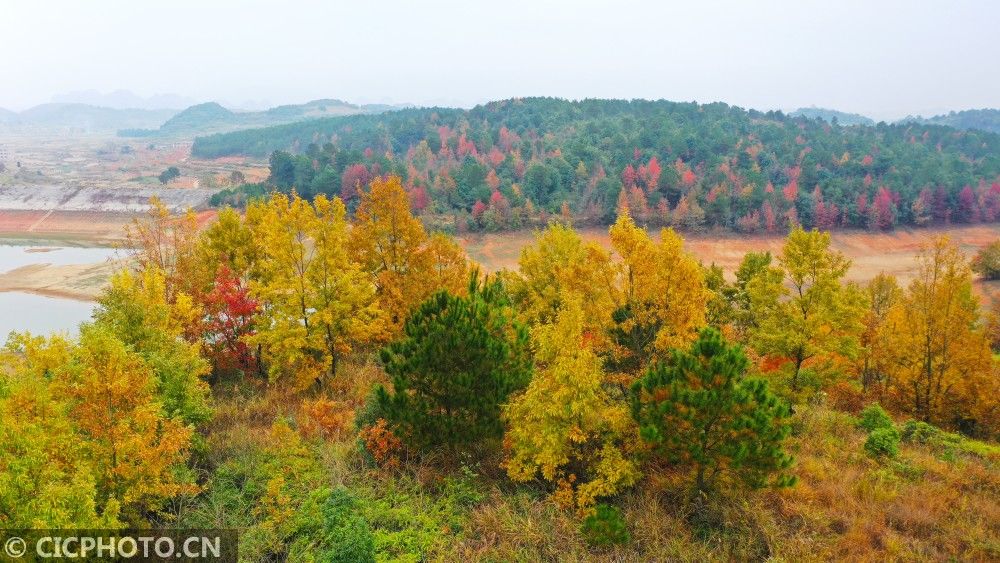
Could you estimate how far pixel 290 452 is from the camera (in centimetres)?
1692

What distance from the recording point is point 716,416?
12.8 meters

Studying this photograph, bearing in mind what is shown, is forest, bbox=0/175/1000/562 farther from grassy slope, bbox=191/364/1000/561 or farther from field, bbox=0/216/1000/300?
field, bbox=0/216/1000/300

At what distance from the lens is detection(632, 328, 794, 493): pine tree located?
12.7 m

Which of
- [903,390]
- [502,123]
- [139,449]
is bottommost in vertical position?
[903,390]

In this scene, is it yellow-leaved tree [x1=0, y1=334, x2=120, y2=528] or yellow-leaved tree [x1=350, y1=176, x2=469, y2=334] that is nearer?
yellow-leaved tree [x1=0, y1=334, x2=120, y2=528]

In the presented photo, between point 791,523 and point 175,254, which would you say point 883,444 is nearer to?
point 791,523

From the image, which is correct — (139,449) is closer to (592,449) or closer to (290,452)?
(290,452)

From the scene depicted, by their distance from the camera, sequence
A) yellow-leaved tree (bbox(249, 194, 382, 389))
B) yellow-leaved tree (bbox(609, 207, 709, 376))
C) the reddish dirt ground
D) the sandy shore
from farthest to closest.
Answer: the reddish dirt ground < the sandy shore < yellow-leaved tree (bbox(249, 194, 382, 389)) < yellow-leaved tree (bbox(609, 207, 709, 376))

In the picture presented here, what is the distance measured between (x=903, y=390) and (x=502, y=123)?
133 meters

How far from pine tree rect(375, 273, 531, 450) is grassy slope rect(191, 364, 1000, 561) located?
141cm

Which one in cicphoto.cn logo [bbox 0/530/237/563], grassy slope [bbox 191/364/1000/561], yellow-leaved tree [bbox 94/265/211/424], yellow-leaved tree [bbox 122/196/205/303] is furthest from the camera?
yellow-leaved tree [bbox 122/196/205/303]

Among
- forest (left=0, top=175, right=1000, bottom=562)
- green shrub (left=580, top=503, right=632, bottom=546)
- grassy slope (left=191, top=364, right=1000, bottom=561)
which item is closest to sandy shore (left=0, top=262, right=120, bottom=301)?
forest (left=0, top=175, right=1000, bottom=562)

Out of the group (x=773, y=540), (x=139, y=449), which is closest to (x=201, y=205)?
(x=139, y=449)

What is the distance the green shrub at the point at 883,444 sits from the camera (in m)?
17.5
